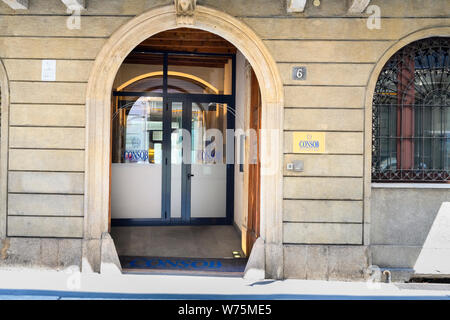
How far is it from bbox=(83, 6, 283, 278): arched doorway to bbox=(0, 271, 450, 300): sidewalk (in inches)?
14.4

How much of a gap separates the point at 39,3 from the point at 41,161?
7.06 ft

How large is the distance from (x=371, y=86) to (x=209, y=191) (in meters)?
4.09

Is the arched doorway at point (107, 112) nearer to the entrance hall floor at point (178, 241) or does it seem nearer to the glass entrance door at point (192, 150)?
the entrance hall floor at point (178, 241)

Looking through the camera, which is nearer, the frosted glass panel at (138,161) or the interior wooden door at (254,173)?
the interior wooden door at (254,173)

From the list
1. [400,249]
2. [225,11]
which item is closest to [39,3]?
[225,11]

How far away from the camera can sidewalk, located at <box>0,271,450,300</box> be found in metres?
4.62

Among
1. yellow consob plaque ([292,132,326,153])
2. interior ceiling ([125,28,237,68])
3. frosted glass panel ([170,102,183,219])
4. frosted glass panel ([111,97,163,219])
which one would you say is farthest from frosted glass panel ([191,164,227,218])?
yellow consob plaque ([292,132,326,153])

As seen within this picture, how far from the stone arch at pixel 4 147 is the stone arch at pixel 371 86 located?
4903 mm

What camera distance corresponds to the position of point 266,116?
17.4 feet

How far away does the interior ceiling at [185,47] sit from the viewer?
7121 millimetres

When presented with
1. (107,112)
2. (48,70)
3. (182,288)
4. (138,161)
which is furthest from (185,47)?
(182,288)

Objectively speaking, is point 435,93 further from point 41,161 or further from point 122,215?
point 122,215

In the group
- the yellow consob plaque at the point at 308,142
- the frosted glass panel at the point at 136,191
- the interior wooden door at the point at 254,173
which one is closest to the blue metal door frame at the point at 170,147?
the frosted glass panel at the point at 136,191

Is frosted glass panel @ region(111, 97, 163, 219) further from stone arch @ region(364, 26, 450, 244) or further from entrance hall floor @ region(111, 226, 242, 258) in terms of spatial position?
stone arch @ region(364, 26, 450, 244)
